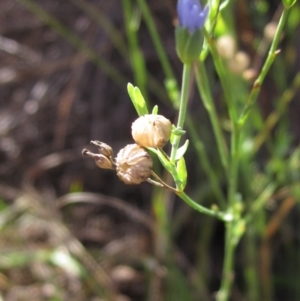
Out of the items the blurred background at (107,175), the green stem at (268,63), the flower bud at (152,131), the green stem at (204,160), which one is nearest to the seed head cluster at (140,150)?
the flower bud at (152,131)

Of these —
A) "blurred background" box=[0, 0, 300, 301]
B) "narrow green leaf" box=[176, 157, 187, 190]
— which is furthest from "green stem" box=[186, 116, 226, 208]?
"narrow green leaf" box=[176, 157, 187, 190]

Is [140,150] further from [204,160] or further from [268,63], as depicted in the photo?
[204,160]

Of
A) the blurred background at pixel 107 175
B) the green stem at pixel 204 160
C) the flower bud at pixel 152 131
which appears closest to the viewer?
the flower bud at pixel 152 131

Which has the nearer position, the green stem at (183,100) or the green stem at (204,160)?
the green stem at (183,100)

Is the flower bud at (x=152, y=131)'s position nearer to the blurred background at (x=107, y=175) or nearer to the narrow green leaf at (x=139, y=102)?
the narrow green leaf at (x=139, y=102)

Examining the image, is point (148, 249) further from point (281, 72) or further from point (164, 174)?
point (281, 72)

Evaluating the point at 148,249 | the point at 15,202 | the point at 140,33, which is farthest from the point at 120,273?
the point at 140,33
